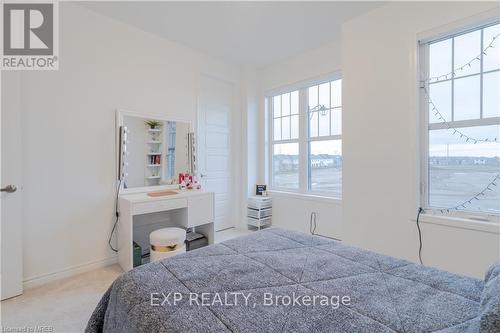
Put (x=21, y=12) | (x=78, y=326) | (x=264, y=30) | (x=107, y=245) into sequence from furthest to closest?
1. (x=264, y=30)
2. (x=107, y=245)
3. (x=21, y=12)
4. (x=78, y=326)

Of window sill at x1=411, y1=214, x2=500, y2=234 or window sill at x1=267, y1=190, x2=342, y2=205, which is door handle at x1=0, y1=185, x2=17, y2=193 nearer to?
window sill at x1=267, y1=190, x2=342, y2=205

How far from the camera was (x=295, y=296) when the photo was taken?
956 millimetres

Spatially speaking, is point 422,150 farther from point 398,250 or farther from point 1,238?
point 1,238

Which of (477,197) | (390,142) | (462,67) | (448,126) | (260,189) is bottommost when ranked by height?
(260,189)

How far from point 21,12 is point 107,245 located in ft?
7.62

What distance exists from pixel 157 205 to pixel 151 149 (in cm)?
77

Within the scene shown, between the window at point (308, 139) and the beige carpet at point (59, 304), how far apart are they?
8.85 ft

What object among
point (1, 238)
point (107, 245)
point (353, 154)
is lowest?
point (107, 245)

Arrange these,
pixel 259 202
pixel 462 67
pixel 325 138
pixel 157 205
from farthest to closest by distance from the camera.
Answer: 1. pixel 259 202
2. pixel 325 138
3. pixel 157 205
4. pixel 462 67

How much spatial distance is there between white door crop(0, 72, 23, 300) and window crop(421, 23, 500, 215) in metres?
3.54

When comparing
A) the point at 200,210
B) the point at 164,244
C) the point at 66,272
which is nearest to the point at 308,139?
the point at 200,210

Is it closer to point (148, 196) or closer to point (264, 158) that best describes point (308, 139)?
point (264, 158)

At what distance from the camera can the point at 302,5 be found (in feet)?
8.07

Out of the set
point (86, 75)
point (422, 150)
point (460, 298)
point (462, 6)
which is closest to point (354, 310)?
point (460, 298)
